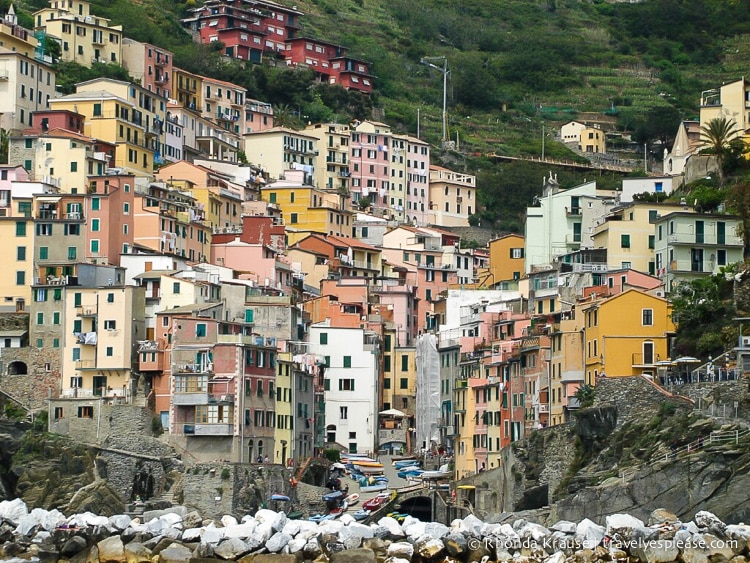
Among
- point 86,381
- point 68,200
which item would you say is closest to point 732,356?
point 86,381

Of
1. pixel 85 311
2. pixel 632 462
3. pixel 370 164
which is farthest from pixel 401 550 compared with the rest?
pixel 370 164

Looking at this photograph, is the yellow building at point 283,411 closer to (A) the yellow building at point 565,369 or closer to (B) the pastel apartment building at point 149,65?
(A) the yellow building at point 565,369

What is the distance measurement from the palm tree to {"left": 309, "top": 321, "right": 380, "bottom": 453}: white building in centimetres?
2033

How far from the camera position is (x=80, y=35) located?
14450 cm

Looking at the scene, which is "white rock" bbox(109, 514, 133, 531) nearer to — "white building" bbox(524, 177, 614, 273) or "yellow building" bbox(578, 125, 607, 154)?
"white building" bbox(524, 177, 614, 273)

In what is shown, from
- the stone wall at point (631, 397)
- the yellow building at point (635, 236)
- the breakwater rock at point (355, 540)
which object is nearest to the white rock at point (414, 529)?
the breakwater rock at point (355, 540)

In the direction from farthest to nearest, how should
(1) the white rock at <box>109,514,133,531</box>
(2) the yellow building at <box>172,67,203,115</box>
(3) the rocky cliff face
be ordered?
(2) the yellow building at <box>172,67,203,115</box> → (1) the white rock at <box>109,514,133,531</box> → (3) the rocky cliff face

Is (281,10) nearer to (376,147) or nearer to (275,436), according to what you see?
(376,147)

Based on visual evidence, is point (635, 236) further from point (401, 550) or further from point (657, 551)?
point (657, 551)

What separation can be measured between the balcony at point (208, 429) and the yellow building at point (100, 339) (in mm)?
5108

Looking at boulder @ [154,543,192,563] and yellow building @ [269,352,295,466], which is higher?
yellow building @ [269,352,295,466]

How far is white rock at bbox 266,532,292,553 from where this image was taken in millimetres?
73750

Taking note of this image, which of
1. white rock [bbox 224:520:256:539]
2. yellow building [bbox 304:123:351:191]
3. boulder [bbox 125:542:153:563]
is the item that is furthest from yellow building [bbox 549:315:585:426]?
yellow building [bbox 304:123:351:191]

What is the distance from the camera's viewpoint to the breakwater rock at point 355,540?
6731 cm
